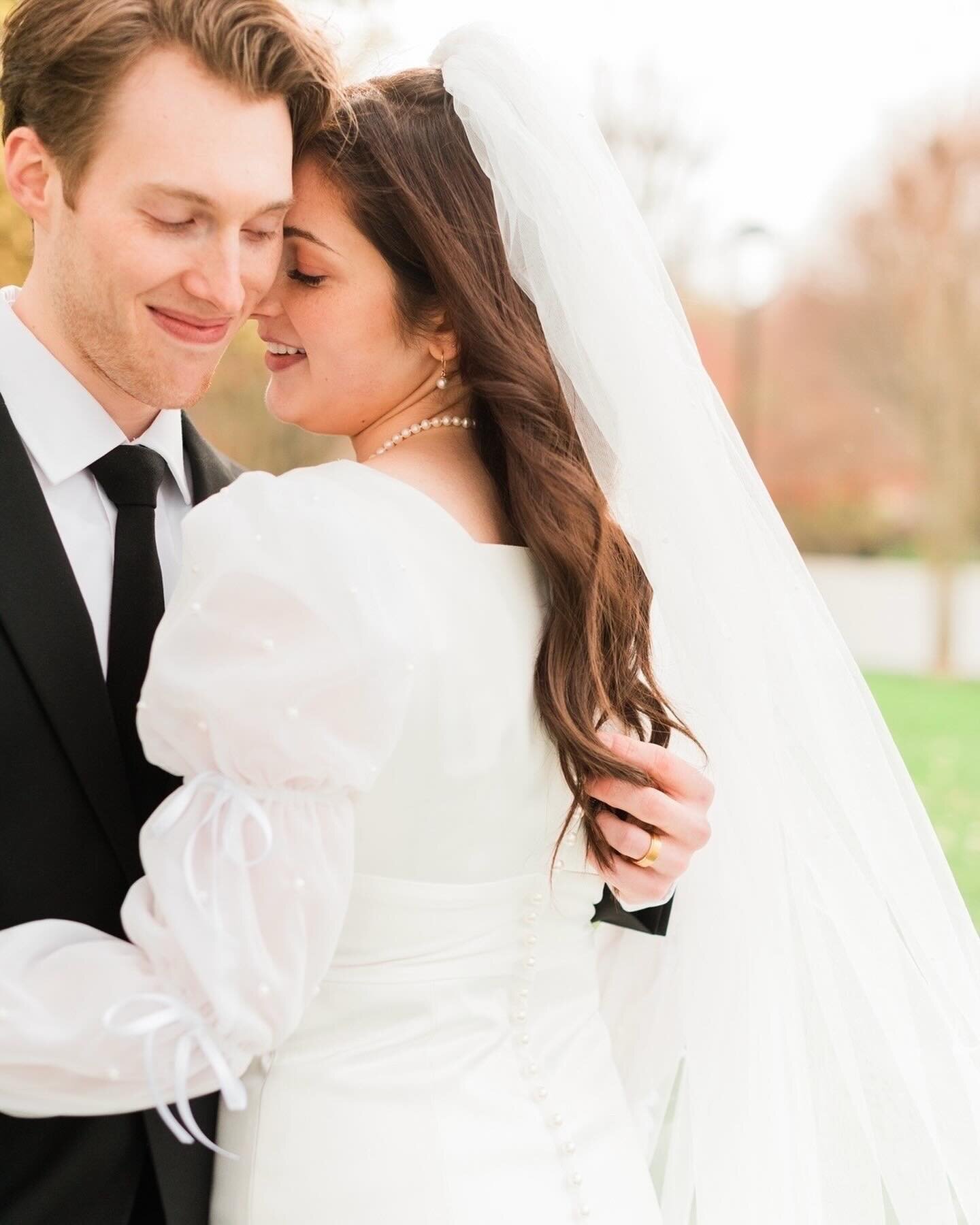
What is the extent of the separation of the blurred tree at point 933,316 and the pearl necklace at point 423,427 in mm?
18804

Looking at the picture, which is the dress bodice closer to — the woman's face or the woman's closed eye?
the woman's face

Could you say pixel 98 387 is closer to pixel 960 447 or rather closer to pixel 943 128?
pixel 960 447

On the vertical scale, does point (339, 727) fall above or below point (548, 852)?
above

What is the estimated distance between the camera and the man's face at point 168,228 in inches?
74.2

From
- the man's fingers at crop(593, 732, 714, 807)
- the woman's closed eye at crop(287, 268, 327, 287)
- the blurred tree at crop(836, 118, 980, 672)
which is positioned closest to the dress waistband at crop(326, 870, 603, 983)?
the man's fingers at crop(593, 732, 714, 807)

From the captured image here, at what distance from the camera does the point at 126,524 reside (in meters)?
2.00

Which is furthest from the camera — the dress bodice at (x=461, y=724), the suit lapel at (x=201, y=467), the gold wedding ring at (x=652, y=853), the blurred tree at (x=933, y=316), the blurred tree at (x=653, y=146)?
the blurred tree at (x=933, y=316)

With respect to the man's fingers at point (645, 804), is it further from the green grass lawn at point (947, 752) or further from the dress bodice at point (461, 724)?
the green grass lawn at point (947, 752)

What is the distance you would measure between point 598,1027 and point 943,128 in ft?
69.5

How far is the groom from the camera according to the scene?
178 cm

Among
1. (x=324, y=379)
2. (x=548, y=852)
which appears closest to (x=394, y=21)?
(x=324, y=379)

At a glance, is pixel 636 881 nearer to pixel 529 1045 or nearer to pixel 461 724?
pixel 529 1045

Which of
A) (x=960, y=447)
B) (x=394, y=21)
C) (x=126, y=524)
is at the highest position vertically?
(x=394, y=21)

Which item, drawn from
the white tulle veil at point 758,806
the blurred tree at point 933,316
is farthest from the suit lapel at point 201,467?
the blurred tree at point 933,316
